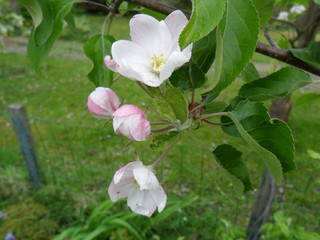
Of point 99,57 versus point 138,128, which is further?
point 99,57

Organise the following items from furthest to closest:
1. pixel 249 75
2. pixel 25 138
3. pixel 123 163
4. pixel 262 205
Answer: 1. pixel 25 138
2. pixel 123 163
3. pixel 262 205
4. pixel 249 75

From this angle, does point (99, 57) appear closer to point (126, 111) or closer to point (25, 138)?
point (126, 111)

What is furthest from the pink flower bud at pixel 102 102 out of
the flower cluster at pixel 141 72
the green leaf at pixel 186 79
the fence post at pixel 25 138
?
the fence post at pixel 25 138

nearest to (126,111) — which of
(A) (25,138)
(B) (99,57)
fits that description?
(B) (99,57)

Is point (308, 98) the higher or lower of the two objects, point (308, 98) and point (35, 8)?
the lower

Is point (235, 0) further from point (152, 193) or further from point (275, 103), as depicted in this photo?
point (275, 103)

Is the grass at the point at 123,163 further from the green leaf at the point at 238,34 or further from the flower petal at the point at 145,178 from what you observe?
the green leaf at the point at 238,34
